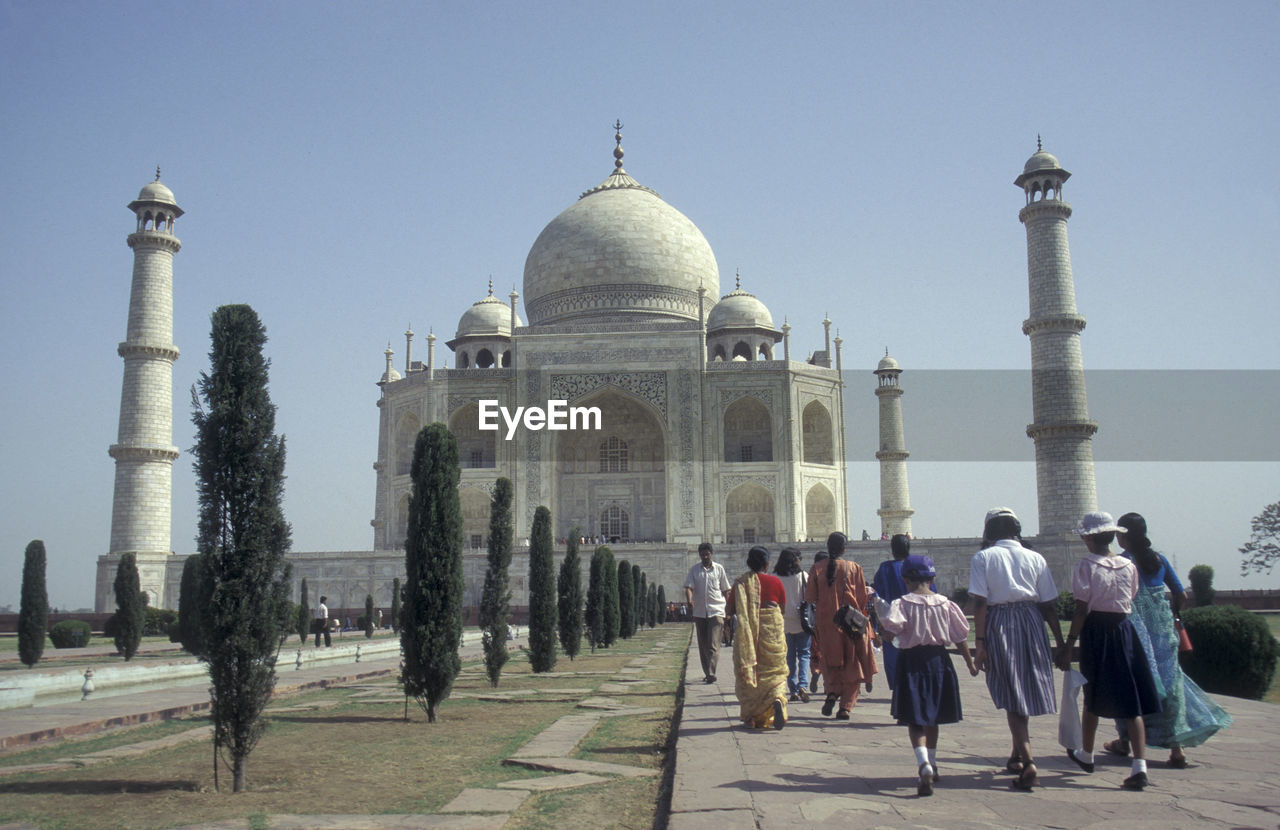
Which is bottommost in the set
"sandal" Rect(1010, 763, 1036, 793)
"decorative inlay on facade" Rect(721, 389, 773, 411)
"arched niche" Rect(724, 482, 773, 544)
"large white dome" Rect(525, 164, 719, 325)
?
"sandal" Rect(1010, 763, 1036, 793)

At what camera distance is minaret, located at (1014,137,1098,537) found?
24.4 meters

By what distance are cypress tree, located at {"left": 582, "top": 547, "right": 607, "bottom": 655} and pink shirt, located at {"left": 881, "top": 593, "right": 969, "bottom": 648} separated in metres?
10.7

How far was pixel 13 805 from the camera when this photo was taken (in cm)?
425

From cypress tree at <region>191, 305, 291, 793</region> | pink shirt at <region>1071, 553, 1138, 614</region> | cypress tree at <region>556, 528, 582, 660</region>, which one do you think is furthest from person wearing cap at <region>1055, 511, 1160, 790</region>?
cypress tree at <region>556, 528, 582, 660</region>

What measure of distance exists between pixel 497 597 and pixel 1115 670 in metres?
A: 5.94

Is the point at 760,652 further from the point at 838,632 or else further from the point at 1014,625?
the point at 1014,625

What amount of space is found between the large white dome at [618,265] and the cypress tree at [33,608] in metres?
20.1

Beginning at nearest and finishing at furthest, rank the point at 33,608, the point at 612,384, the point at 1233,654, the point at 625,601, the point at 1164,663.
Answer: the point at 1164,663 → the point at 1233,654 → the point at 33,608 → the point at 625,601 → the point at 612,384

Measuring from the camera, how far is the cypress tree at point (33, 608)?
14148 mm

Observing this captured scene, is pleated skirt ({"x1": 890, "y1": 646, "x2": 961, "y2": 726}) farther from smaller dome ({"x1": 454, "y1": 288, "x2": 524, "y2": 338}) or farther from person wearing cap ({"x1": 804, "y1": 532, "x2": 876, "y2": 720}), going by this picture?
smaller dome ({"x1": 454, "y1": 288, "x2": 524, "y2": 338})

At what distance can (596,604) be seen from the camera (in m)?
15.0

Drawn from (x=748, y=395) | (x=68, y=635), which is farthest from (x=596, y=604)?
(x=748, y=395)

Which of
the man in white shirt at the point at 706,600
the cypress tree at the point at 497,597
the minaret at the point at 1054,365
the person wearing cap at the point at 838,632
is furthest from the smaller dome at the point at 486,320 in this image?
the person wearing cap at the point at 838,632

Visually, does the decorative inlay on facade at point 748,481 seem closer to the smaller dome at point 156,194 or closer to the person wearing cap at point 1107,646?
the smaller dome at point 156,194
